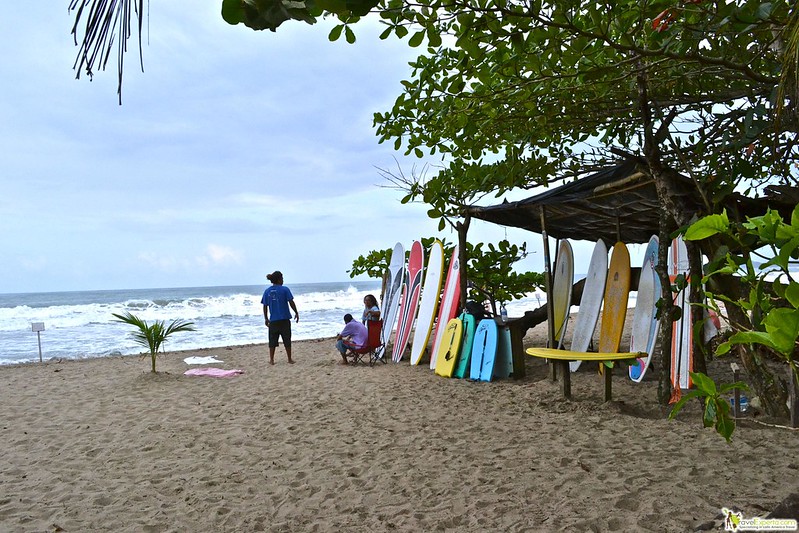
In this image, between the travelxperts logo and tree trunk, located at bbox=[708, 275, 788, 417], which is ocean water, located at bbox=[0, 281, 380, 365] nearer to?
tree trunk, located at bbox=[708, 275, 788, 417]

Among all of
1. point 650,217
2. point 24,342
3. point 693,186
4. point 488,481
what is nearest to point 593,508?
point 488,481

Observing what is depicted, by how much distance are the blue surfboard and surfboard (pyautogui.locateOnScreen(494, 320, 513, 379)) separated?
97 mm

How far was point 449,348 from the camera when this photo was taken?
19.7ft

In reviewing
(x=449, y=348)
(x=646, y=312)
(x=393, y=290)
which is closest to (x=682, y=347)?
(x=646, y=312)

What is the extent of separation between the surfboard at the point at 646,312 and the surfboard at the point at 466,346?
1.61 metres

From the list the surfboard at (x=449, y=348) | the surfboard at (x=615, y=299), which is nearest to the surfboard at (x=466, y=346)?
the surfboard at (x=449, y=348)

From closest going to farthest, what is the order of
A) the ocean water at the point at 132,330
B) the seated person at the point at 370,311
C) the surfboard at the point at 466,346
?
the surfboard at the point at 466,346 < the seated person at the point at 370,311 < the ocean water at the point at 132,330

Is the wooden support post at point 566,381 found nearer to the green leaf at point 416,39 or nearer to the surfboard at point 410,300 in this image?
the surfboard at point 410,300

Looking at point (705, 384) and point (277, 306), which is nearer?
point (705, 384)

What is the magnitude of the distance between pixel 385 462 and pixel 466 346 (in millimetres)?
2938

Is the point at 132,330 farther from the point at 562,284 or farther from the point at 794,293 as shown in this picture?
the point at 794,293

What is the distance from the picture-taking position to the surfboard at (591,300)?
18.1ft

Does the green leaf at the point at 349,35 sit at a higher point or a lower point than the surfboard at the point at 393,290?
higher

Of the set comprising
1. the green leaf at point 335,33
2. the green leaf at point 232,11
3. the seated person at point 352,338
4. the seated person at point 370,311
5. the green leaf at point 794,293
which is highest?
the green leaf at point 335,33
